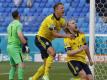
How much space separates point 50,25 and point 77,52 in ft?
3.73

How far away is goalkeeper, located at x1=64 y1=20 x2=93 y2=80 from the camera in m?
7.82

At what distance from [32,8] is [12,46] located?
14320mm

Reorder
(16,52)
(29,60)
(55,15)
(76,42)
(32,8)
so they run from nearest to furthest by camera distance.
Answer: (76,42), (55,15), (16,52), (29,60), (32,8)

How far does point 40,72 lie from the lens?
9.02 meters

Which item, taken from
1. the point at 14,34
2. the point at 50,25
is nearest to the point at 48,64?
the point at 50,25

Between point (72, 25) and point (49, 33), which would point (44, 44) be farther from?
point (72, 25)

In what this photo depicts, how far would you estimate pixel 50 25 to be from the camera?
868 cm

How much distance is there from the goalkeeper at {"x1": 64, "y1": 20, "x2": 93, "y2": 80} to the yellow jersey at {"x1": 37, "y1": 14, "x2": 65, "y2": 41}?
2.31 feet

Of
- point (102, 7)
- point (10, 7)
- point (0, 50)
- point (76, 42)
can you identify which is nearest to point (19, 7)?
point (10, 7)

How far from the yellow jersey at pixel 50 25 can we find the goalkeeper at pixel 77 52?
705 millimetres

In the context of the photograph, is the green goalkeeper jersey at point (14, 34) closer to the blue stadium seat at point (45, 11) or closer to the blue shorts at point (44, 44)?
the blue shorts at point (44, 44)

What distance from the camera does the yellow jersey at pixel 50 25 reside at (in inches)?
342

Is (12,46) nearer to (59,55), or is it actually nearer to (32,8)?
(59,55)

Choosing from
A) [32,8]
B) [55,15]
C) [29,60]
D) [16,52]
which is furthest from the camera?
[32,8]
